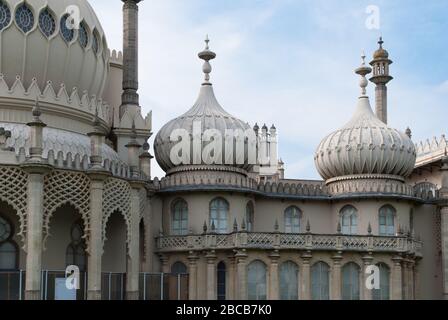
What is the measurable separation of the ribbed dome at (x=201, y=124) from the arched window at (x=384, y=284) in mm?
7137

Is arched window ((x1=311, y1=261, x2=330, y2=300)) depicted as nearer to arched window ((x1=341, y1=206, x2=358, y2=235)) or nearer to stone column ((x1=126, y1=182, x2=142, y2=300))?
arched window ((x1=341, y1=206, x2=358, y2=235))

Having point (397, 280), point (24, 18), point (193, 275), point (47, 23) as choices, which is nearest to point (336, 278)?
point (397, 280)

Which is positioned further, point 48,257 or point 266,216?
point 266,216

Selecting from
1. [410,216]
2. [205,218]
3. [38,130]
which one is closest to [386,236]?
[410,216]

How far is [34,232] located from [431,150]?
25.0 meters

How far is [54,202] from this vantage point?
29000mm

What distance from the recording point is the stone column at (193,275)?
34.9 meters

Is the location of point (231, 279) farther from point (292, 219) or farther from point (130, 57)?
point (130, 57)

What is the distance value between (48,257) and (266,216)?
10902 millimetres

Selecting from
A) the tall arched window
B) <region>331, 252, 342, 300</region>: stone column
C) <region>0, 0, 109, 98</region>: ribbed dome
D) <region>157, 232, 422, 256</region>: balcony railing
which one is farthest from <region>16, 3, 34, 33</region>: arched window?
<region>331, 252, 342, 300</region>: stone column
